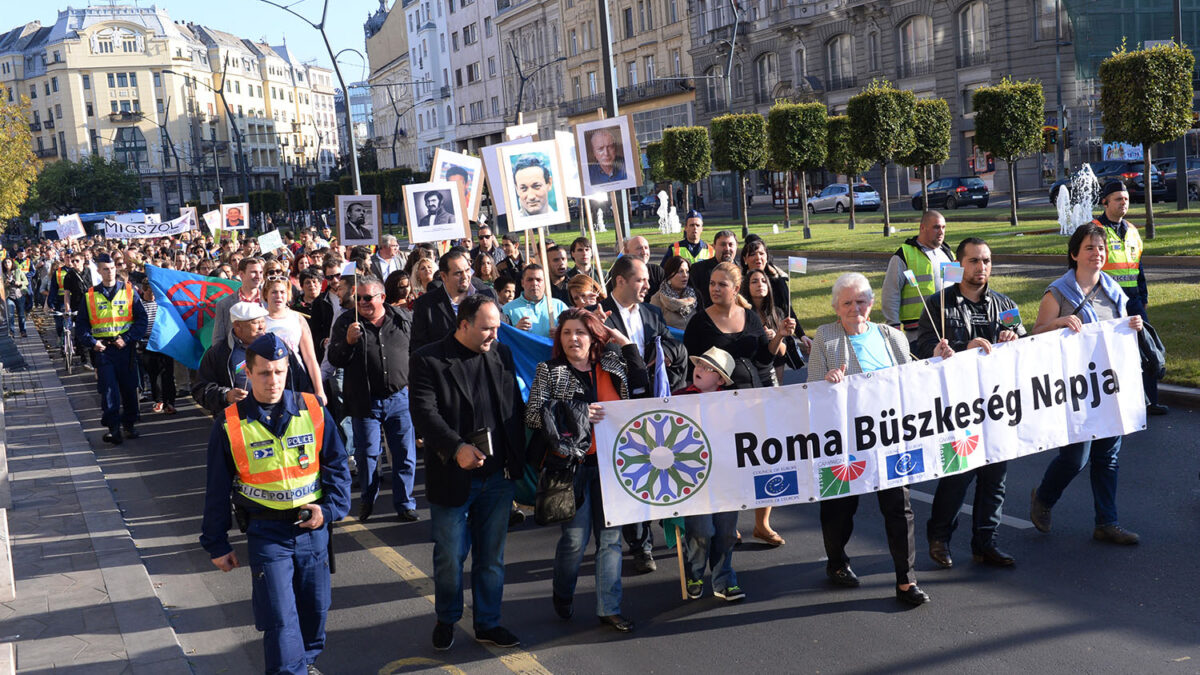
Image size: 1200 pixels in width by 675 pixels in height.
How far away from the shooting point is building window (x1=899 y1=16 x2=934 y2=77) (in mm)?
51125

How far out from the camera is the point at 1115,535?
21.3 feet

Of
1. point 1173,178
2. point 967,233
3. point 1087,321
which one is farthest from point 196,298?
point 1173,178

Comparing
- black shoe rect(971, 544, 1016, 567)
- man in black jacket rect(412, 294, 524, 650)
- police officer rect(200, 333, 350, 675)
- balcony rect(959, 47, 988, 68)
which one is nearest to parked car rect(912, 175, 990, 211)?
balcony rect(959, 47, 988, 68)

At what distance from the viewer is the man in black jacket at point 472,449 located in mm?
5457

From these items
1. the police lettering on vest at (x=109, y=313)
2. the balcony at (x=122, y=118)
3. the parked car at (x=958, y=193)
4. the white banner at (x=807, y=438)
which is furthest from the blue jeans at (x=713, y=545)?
the balcony at (x=122, y=118)

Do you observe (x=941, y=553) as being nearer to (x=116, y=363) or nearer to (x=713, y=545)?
(x=713, y=545)

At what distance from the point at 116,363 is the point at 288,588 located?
8.15 metres

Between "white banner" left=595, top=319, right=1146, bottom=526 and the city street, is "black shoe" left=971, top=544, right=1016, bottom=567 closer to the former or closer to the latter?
the city street

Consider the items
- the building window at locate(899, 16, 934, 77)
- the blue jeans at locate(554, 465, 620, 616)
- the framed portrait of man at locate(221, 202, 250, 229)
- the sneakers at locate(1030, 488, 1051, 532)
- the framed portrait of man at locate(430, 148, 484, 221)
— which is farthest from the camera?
the building window at locate(899, 16, 934, 77)

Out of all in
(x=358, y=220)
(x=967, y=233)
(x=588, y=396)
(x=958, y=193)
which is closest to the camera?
(x=588, y=396)

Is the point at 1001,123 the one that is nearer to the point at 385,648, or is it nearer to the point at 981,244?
the point at 981,244

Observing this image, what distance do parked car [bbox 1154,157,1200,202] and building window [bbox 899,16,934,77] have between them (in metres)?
18.7

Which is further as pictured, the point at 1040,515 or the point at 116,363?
the point at 116,363

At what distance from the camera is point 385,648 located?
596 cm
